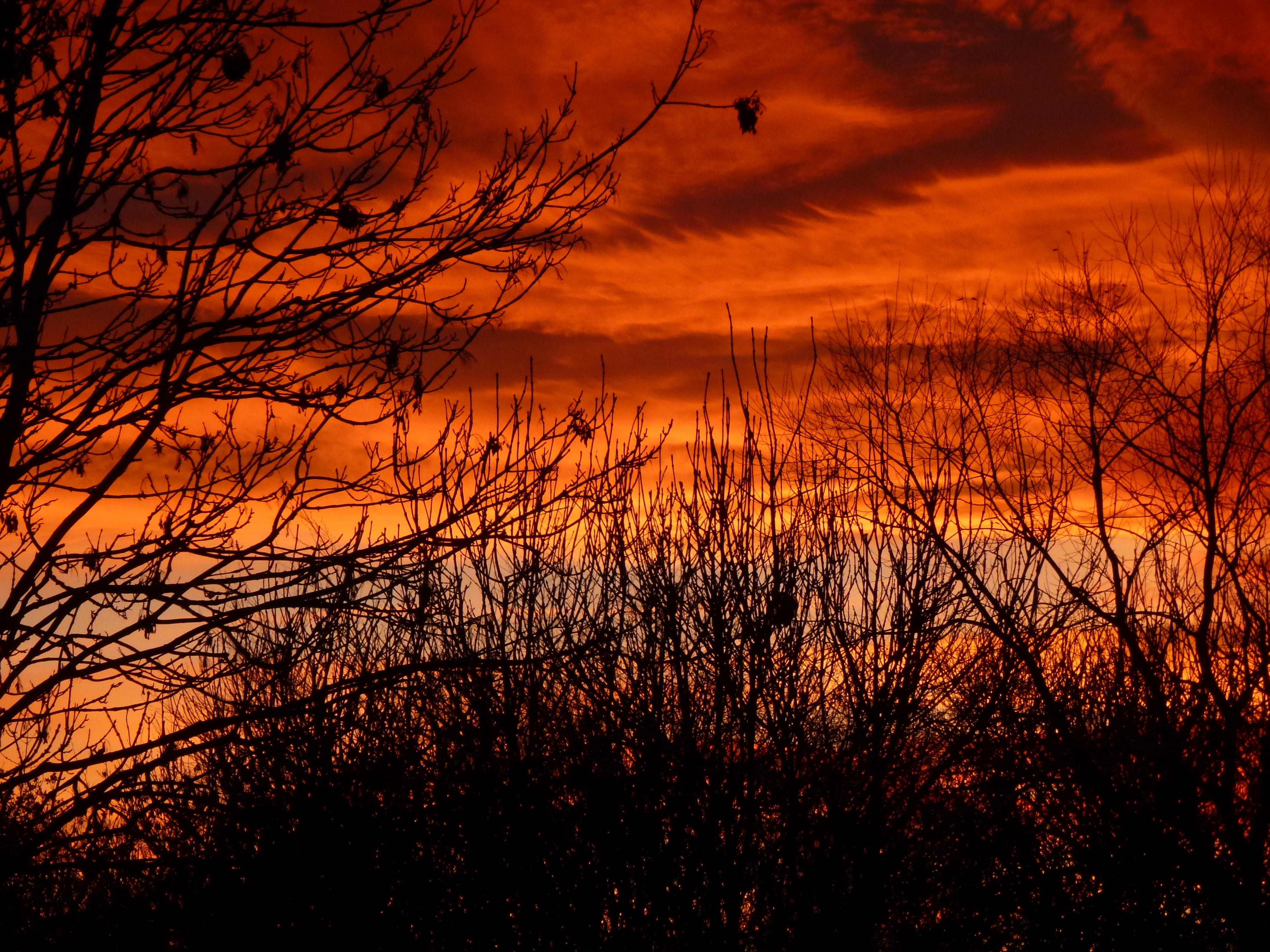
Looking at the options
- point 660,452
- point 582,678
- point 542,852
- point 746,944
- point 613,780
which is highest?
point 660,452

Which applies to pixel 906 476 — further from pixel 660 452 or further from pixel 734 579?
pixel 660 452

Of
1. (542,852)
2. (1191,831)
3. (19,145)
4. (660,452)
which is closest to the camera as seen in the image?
(19,145)

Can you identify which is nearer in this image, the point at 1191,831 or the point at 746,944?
the point at 746,944

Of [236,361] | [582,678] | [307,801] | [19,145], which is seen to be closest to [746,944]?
[582,678]

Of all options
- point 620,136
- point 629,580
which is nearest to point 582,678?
point 629,580

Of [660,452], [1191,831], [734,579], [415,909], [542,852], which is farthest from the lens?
[1191,831]

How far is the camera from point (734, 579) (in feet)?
31.6

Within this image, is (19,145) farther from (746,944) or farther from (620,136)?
(746,944)

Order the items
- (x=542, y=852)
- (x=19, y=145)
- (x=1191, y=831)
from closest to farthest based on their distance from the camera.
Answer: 1. (x=19, y=145)
2. (x=542, y=852)
3. (x=1191, y=831)

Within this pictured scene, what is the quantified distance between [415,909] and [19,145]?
9125 millimetres

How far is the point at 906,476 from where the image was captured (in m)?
13.4

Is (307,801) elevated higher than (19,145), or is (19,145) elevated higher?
(19,145)

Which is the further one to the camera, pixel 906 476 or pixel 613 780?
pixel 906 476

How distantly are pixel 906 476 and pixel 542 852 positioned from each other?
6092 mm
